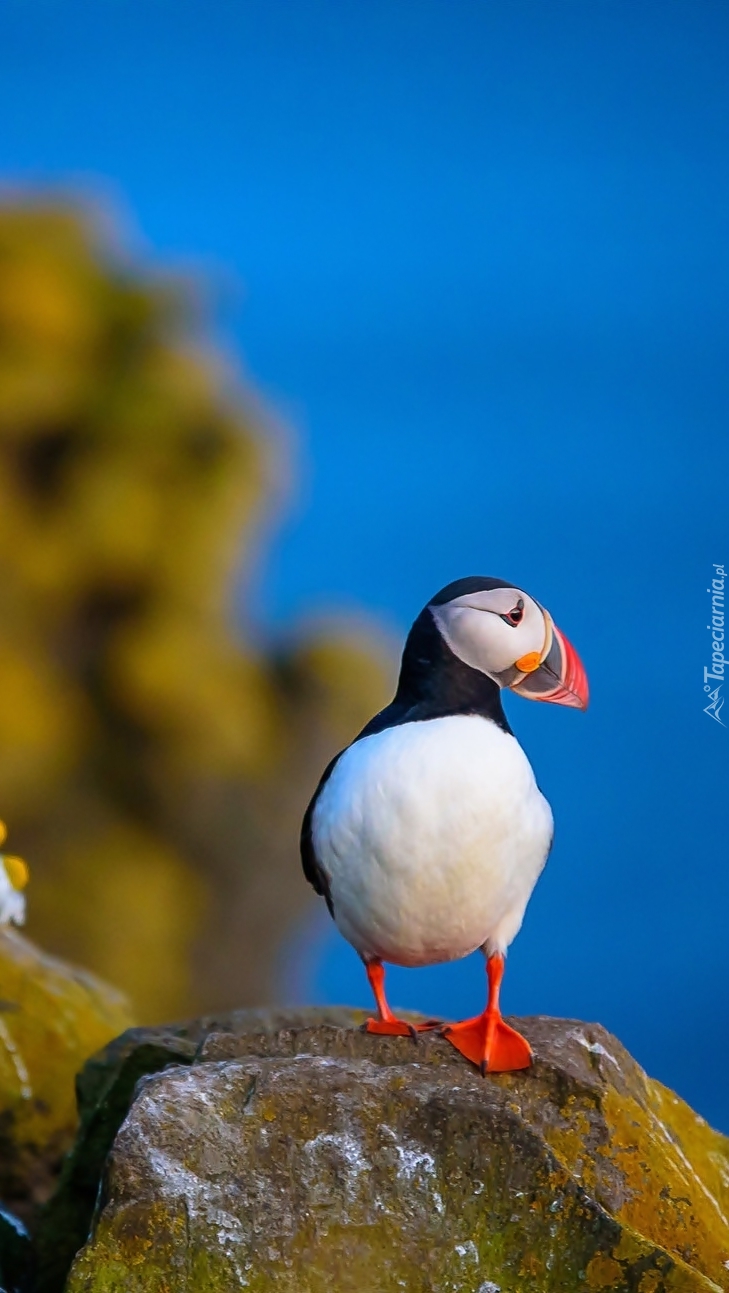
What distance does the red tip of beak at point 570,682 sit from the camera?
386cm

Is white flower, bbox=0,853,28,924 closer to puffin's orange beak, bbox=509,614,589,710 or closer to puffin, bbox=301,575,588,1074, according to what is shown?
puffin, bbox=301,575,588,1074

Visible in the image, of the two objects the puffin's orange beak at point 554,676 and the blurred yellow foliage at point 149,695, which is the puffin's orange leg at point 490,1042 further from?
the blurred yellow foliage at point 149,695

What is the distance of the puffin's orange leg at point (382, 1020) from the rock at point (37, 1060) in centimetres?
173

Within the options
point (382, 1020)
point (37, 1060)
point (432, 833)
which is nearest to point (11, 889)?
point (37, 1060)

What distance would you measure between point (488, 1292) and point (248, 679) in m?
8.97

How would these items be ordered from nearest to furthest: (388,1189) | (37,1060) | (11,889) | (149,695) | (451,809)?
(388,1189), (451,809), (11,889), (37,1060), (149,695)

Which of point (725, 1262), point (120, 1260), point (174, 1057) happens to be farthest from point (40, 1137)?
point (725, 1262)

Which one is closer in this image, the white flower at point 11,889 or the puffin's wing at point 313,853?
the puffin's wing at point 313,853

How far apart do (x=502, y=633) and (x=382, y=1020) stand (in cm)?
92

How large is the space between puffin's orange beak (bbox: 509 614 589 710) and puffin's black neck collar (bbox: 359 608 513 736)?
9 centimetres

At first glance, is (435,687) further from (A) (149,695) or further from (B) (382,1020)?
(A) (149,695)

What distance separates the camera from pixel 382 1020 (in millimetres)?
3779

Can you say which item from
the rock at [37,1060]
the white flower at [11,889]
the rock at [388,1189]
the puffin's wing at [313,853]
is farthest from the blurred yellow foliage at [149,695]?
the rock at [388,1189]

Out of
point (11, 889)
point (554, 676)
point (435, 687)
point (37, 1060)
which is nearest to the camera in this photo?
point (435, 687)
